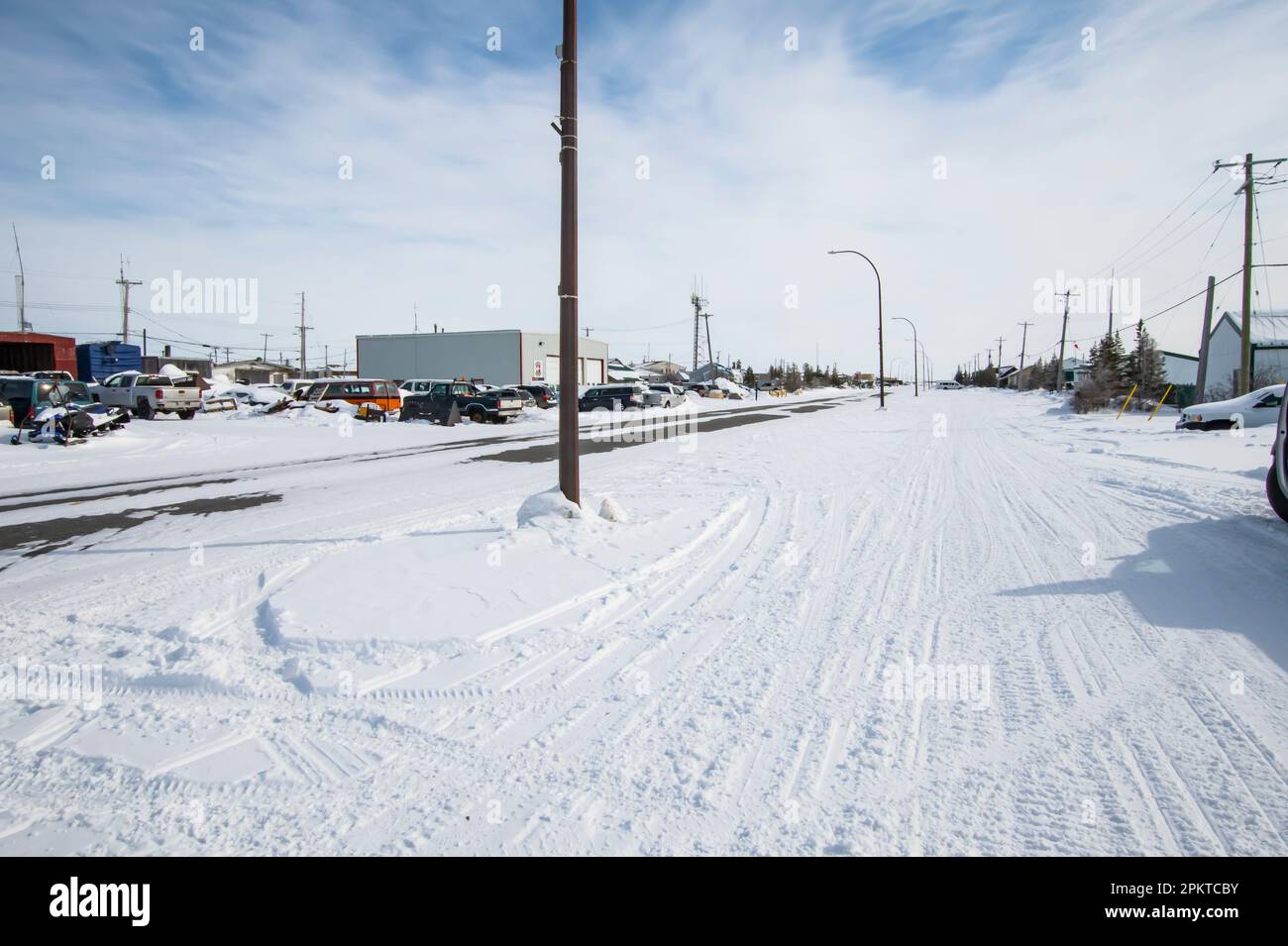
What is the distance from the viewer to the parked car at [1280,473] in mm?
6602

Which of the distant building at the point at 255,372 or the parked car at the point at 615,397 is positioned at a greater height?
the distant building at the point at 255,372

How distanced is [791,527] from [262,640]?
201 inches

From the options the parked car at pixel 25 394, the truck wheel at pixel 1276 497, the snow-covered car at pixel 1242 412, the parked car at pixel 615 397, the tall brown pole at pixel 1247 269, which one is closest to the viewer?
the truck wheel at pixel 1276 497

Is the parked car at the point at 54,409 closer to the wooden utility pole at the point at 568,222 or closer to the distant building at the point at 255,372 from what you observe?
the wooden utility pole at the point at 568,222

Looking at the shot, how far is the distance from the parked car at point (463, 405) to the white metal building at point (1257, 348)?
38.9 m

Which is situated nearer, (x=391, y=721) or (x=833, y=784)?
(x=833, y=784)

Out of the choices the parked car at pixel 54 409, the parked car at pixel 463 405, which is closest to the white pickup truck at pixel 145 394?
the parked car at pixel 54 409

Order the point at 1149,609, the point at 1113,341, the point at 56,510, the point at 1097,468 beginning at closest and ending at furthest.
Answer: the point at 1149,609, the point at 56,510, the point at 1097,468, the point at 1113,341

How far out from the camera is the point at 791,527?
296 inches

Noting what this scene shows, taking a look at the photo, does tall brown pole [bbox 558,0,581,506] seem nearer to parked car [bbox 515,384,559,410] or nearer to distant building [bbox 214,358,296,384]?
parked car [bbox 515,384,559,410]

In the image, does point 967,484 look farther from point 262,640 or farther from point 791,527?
point 262,640

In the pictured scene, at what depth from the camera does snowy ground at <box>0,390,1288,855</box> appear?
2.59 m

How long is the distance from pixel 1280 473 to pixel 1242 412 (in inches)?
707
